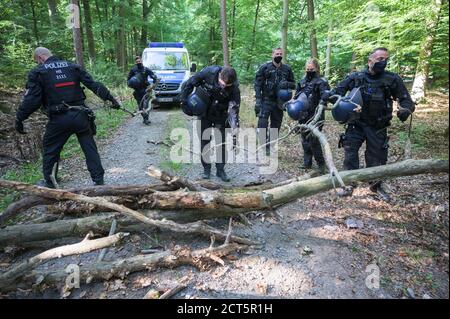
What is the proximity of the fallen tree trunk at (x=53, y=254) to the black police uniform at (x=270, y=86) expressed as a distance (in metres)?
4.34

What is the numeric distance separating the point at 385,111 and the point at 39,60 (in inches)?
208

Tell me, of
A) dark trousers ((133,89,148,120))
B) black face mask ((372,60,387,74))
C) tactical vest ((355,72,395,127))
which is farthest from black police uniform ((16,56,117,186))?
dark trousers ((133,89,148,120))

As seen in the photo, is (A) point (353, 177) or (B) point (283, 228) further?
(B) point (283, 228)

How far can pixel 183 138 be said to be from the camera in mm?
9062

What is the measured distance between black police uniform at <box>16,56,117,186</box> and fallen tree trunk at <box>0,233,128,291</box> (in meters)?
1.87

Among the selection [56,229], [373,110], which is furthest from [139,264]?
[373,110]

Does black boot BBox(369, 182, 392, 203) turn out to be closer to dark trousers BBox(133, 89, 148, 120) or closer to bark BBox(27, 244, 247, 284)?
bark BBox(27, 244, 247, 284)

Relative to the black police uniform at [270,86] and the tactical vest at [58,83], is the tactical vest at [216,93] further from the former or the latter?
the tactical vest at [58,83]

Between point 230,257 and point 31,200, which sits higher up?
point 31,200

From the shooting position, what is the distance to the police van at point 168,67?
1252 centimetres

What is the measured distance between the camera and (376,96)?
4762 mm

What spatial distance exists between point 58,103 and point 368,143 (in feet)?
15.6

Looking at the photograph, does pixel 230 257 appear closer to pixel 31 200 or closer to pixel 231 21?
pixel 31 200
